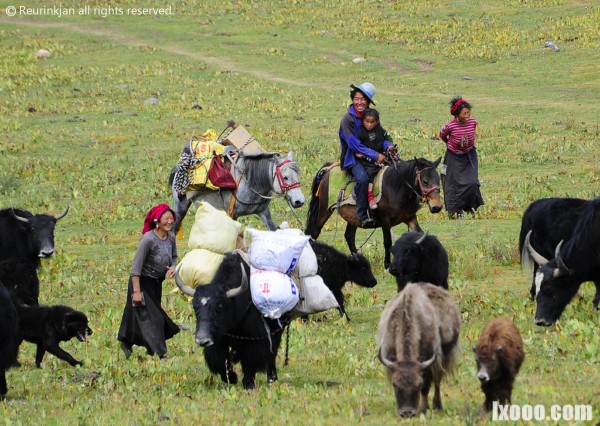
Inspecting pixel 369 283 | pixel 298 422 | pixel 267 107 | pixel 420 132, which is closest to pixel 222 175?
pixel 369 283

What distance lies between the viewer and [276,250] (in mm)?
10844

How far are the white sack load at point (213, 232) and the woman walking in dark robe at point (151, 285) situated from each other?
2.71 feet

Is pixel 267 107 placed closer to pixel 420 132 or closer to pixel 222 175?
pixel 420 132

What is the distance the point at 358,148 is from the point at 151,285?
4.95m

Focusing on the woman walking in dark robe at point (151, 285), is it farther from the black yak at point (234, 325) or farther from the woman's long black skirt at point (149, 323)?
the black yak at point (234, 325)

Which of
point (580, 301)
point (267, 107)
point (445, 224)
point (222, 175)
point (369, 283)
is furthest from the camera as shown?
point (267, 107)

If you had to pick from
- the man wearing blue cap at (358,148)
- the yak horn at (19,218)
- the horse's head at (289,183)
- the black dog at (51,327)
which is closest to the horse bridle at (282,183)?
the horse's head at (289,183)

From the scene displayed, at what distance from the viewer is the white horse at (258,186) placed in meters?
17.9

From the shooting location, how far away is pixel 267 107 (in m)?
36.5

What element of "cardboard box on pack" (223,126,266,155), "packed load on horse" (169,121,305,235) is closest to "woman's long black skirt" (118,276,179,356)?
"packed load on horse" (169,121,305,235)

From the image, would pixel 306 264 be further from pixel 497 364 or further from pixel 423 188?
pixel 423 188

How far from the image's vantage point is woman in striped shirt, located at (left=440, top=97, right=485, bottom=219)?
20.3 m

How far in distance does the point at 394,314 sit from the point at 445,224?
11.2m

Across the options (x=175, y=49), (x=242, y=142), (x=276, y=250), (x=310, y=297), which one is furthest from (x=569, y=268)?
(x=175, y=49)
